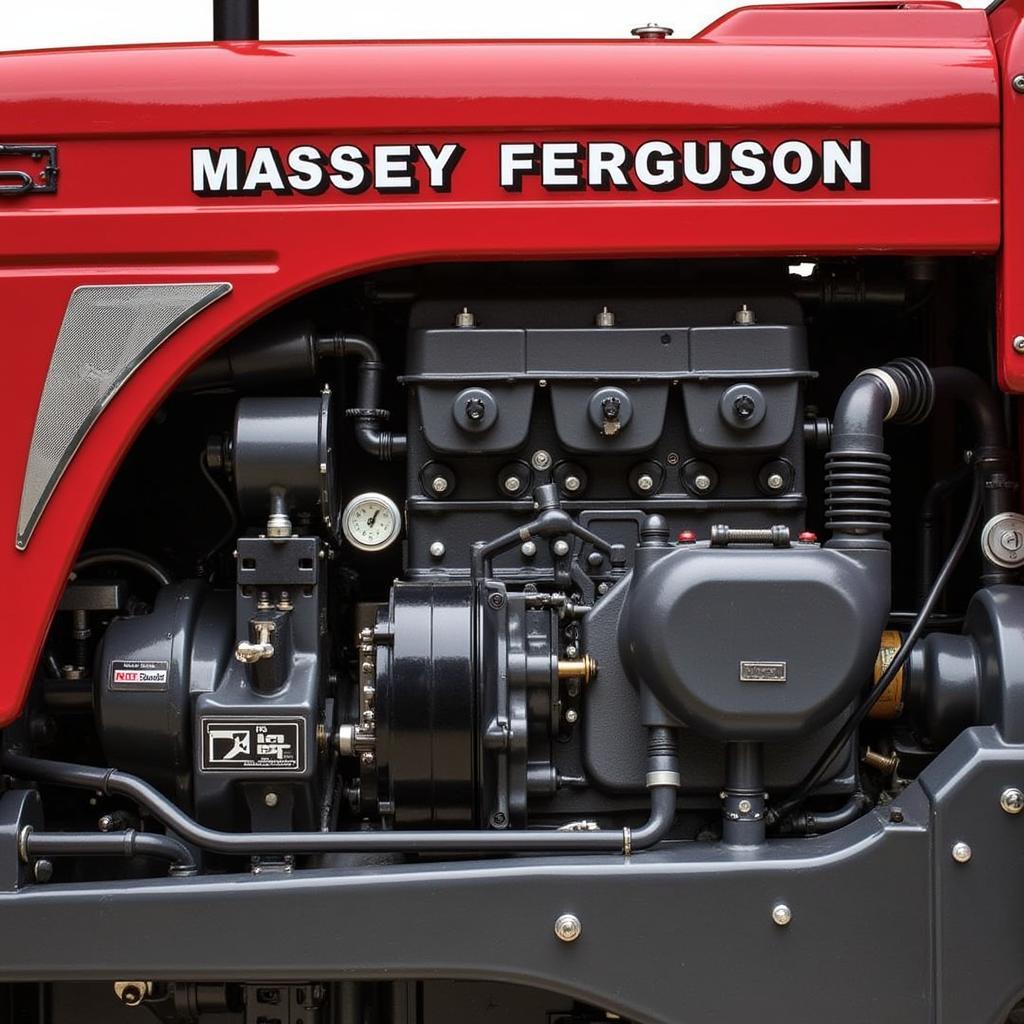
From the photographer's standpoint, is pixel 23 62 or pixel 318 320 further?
pixel 318 320

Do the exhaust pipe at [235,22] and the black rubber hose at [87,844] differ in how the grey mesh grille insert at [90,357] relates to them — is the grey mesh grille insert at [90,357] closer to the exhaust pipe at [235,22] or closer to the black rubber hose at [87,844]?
the black rubber hose at [87,844]

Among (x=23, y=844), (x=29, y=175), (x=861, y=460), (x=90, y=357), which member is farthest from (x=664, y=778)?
(x=29, y=175)

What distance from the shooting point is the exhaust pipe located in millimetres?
2273

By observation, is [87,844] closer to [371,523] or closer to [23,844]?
[23,844]

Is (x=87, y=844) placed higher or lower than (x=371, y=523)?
lower

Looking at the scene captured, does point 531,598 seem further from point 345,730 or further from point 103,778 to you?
point 103,778

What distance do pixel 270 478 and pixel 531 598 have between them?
1.48ft

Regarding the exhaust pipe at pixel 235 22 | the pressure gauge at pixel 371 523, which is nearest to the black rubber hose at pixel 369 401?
the pressure gauge at pixel 371 523

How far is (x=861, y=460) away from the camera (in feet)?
6.36

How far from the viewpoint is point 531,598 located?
1992 mm

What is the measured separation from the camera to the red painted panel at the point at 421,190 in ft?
6.40

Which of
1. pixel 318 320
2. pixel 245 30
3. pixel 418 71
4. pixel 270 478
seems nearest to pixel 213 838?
pixel 270 478

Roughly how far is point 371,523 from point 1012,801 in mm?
1060

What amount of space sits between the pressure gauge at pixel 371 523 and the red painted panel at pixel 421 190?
1.14ft
